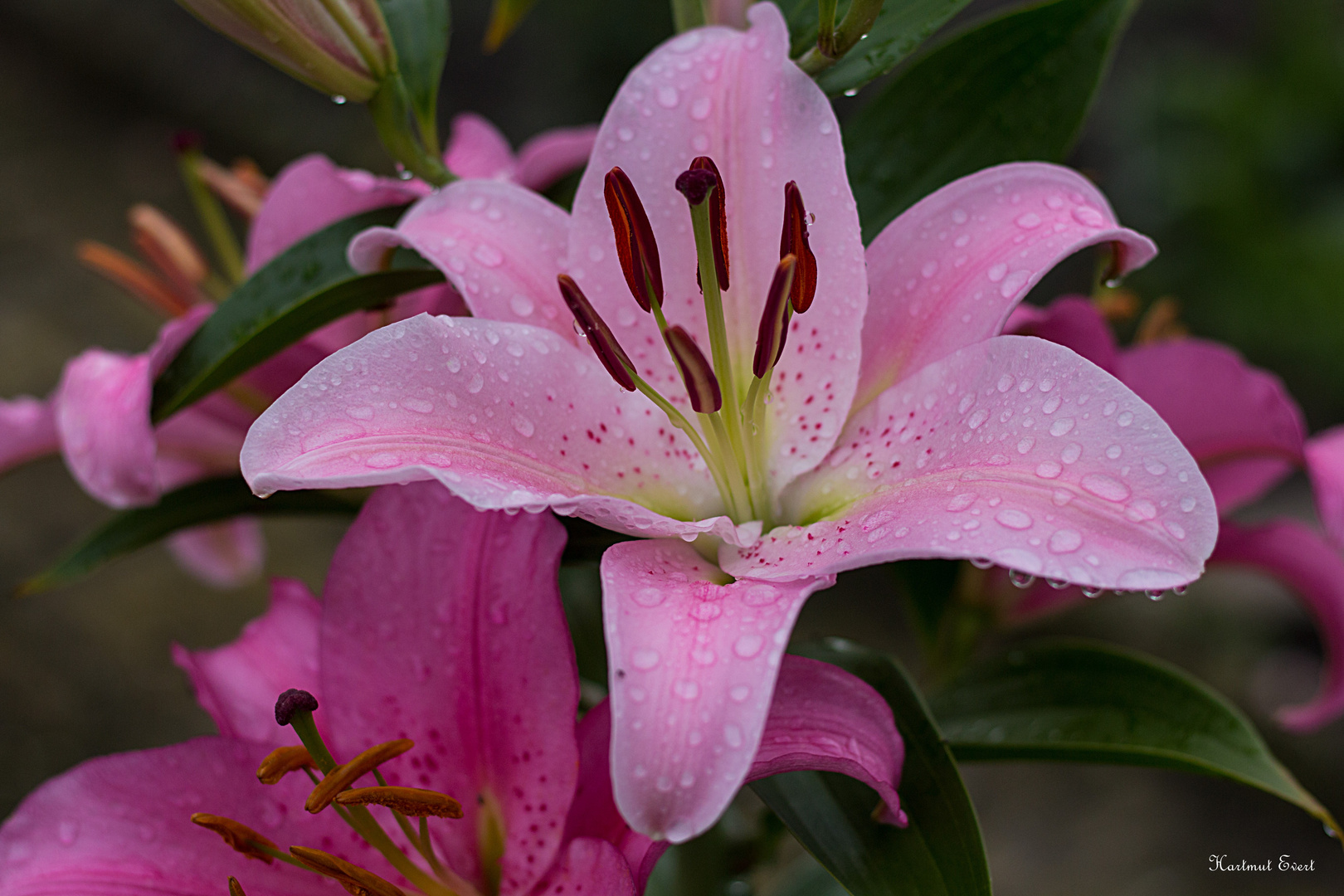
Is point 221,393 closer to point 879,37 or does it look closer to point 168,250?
point 168,250

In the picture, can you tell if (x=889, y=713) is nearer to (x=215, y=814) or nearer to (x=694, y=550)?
(x=694, y=550)

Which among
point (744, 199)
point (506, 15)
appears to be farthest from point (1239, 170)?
point (744, 199)

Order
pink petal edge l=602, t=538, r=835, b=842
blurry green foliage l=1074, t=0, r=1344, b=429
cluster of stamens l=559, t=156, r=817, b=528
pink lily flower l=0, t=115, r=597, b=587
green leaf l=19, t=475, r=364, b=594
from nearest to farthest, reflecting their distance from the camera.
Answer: pink petal edge l=602, t=538, r=835, b=842, cluster of stamens l=559, t=156, r=817, b=528, pink lily flower l=0, t=115, r=597, b=587, green leaf l=19, t=475, r=364, b=594, blurry green foliage l=1074, t=0, r=1344, b=429

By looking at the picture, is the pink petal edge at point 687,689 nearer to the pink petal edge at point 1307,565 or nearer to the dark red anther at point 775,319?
the dark red anther at point 775,319

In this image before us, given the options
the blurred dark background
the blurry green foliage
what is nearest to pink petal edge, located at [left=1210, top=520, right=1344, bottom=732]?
the blurred dark background

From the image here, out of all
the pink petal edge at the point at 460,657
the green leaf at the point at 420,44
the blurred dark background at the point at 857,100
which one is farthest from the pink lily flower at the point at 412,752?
the blurred dark background at the point at 857,100

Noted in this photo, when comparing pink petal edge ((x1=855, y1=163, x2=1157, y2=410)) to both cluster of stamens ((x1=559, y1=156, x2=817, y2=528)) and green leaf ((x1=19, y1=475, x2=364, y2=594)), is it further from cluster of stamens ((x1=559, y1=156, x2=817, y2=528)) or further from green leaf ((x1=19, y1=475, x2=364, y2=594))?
green leaf ((x1=19, y1=475, x2=364, y2=594))

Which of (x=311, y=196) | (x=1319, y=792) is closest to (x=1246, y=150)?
(x=1319, y=792)
